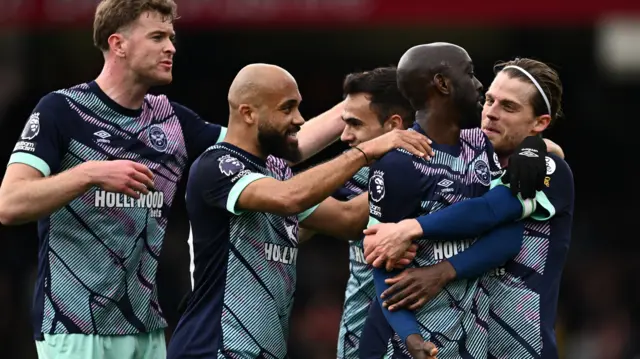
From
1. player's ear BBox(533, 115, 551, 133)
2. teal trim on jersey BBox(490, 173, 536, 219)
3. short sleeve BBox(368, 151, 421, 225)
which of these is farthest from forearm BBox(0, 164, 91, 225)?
player's ear BBox(533, 115, 551, 133)

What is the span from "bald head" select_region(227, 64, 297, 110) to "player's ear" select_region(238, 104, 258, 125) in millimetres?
18

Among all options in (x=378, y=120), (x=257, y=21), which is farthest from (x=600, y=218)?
(x=378, y=120)

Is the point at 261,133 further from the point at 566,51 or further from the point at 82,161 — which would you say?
the point at 566,51

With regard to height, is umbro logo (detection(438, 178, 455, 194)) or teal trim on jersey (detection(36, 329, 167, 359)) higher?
umbro logo (detection(438, 178, 455, 194))

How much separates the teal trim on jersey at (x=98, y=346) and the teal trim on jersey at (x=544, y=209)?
1.82 m

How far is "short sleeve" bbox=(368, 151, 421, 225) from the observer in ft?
16.5

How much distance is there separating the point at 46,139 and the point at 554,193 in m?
2.15

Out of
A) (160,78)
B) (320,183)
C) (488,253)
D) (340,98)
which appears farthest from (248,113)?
(340,98)

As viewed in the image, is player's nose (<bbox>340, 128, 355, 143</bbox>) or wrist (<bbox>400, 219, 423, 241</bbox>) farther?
player's nose (<bbox>340, 128, 355, 143</bbox>)

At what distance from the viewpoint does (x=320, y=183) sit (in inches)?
206

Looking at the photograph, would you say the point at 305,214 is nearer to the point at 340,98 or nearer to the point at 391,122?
the point at 391,122

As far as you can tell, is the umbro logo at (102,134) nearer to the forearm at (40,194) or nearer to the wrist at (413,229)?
the forearm at (40,194)

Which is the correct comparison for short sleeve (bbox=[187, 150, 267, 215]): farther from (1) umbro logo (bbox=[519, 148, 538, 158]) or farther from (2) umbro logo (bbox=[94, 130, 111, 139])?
(1) umbro logo (bbox=[519, 148, 538, 158])

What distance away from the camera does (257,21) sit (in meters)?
11.4
